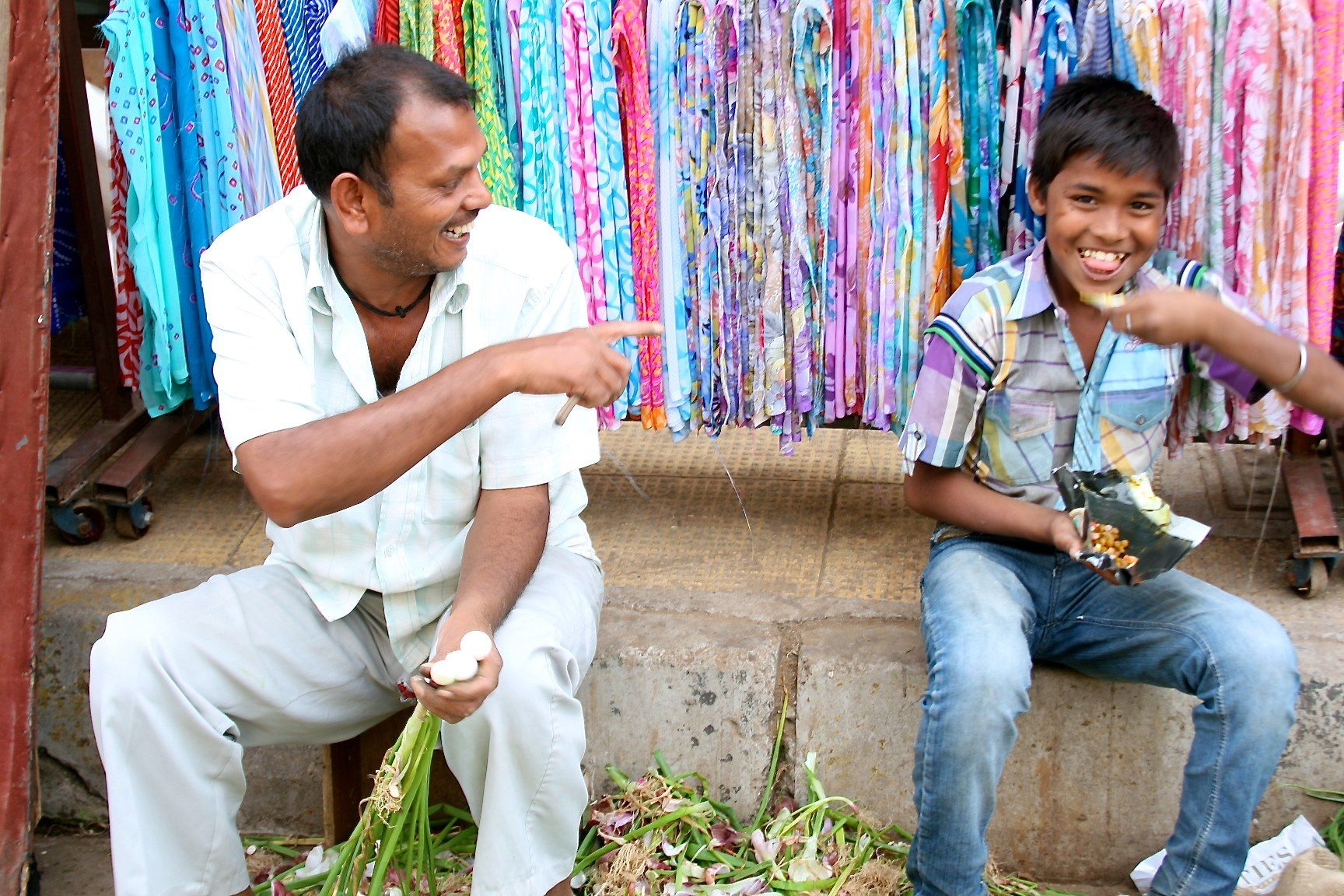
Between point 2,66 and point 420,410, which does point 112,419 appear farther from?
point 420,410

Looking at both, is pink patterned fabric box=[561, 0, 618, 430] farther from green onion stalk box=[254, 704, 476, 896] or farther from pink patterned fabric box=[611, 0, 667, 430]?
green onion stalk box=[254, 704, 476, 896]

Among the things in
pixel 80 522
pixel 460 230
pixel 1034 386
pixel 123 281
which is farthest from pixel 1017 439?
pixel 80 522

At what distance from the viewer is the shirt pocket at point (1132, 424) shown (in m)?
2.43

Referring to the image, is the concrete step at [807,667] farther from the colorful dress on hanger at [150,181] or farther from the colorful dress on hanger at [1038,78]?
the colorful dress on hanger at [1038,78]

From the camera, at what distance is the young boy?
2211 millimetres

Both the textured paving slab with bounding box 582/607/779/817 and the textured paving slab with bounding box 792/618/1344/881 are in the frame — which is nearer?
the textured paving slab with bounding box 792/618/1344/881

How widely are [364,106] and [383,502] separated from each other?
69 centimetres

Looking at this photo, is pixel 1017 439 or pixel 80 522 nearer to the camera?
pixel 1017 439

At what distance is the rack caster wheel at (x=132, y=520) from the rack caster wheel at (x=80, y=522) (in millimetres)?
37

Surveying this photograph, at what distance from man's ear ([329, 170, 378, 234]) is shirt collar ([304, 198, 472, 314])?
0.09 metres

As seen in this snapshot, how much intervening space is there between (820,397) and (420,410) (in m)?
1.14

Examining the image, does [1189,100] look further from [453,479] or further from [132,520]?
[132,520]

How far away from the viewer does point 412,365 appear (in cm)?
236

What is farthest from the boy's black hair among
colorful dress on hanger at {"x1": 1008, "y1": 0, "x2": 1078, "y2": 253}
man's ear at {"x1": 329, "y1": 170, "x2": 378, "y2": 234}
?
man's ear at {"x1": 329, "y1": 170, "x2": 378, "y2": 234}
